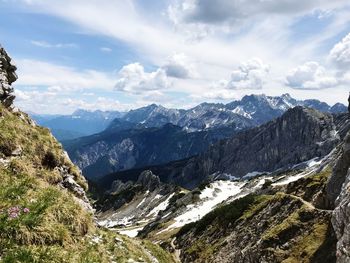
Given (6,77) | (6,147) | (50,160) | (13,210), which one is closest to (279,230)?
(50,160)

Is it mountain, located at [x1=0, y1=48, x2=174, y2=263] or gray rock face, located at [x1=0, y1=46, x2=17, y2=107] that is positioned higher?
gray rock face, located at [x1=0, y1=46, x2=17, y2=107]

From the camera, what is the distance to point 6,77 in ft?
122

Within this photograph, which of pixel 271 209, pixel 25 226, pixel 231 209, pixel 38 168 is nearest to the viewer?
pixel 25 226

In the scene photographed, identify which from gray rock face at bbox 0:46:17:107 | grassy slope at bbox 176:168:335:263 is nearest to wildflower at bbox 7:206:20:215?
gray rock face at bbox 0:46:17:107

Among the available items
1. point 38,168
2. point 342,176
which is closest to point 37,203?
point 38,168

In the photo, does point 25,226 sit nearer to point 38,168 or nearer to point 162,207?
point 38,168

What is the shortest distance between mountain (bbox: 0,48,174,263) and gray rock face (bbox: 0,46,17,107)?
15.3 ft

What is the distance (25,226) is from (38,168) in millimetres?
12353

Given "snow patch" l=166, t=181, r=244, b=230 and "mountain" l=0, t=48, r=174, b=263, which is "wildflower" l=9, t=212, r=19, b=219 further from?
"snow patch" l=166, t=181, r=244, b=230

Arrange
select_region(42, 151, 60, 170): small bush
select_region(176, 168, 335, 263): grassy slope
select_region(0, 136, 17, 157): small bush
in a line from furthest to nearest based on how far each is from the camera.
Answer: select_region(176, 168, 335, 263): grassy slope, select_region(42, 151, 60, 170): small bush, select_region(0, 136, 17, 157): small bush

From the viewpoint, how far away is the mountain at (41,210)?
44.8 ft

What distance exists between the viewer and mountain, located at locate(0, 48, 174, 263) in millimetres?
13664

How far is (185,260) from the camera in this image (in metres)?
69.2

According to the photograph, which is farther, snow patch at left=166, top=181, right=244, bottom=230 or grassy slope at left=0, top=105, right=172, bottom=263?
snow patch at left=166, top=181, right=244, bottom=230
